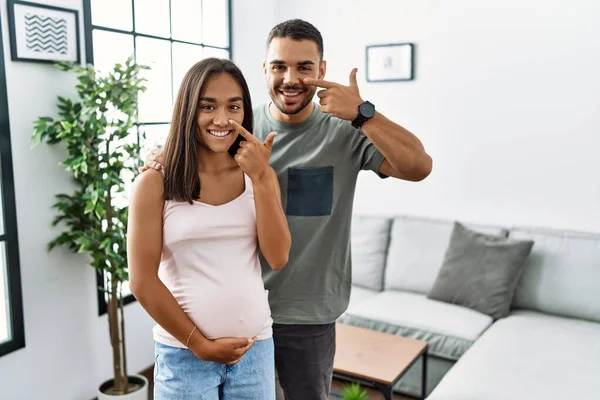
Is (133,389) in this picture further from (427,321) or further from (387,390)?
(427,321)

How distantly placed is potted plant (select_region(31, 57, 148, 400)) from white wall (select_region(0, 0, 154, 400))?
0.22 feet

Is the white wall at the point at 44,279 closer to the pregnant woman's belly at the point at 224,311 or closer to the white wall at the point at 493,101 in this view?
the pregnant woman's belly at the point at 224,311

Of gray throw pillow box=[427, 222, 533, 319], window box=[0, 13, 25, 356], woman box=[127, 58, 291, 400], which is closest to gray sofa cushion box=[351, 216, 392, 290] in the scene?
gray throw pillow box=[427, 222, 533, 319]

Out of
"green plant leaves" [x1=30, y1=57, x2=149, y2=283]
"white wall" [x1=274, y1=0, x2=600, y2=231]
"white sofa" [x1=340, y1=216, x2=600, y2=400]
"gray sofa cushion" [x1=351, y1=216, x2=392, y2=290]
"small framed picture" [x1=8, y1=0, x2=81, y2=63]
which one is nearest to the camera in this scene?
"white sofa" [x1=340, y1=216, x2=600, y2=400]

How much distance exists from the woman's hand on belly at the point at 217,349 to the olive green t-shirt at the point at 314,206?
1.10 feet

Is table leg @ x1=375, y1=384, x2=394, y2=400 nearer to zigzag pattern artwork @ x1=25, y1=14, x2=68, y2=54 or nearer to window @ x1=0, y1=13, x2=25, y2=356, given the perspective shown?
window @ x1=0, y1=13, x2=25, y2=356

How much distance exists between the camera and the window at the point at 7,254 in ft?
7.87

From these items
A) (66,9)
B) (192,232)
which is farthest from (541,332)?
(66,9)

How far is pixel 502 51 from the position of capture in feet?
11.0

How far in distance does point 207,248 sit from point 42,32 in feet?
5.75

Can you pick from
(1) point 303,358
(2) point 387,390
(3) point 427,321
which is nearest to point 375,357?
(2) point 387,390

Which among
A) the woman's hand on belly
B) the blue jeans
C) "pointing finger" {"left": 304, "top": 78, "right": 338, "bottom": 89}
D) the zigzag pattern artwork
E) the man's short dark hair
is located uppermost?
the zigzag pattern artwork

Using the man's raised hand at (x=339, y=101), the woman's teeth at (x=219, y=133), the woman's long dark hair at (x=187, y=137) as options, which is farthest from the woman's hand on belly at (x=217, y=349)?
the man's raised hand at (x=339, y=101)

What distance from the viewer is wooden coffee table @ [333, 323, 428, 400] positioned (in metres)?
2.38
